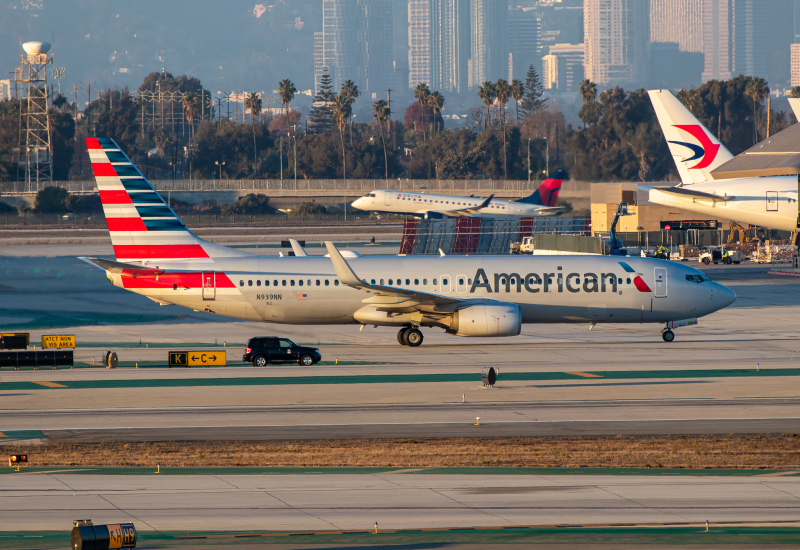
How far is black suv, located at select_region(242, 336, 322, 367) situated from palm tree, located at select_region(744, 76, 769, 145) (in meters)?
166

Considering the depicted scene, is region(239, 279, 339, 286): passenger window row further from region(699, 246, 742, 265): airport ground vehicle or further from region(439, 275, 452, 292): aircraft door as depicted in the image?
region(699, 246, 742, 265): airport ground vehicle

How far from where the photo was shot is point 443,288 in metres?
46.3

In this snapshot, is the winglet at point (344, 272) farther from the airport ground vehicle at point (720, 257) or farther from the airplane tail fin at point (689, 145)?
the airport ground vehicle at point (720, 257)

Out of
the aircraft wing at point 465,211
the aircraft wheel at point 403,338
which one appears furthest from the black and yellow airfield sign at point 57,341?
the aircraft wing at point 465,211

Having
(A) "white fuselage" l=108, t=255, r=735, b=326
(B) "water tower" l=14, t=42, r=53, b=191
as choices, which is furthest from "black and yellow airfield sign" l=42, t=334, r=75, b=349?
(B) "water tower" l=14, t=42, r=53, b=191

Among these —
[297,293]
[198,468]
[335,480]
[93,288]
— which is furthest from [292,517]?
[93,288]

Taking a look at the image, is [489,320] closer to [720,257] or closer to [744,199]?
[744,199]

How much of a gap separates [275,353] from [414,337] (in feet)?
24.6

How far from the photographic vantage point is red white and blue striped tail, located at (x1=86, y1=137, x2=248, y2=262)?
46.4m

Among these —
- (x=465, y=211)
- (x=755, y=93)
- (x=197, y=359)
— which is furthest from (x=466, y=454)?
(x=755, y=93)

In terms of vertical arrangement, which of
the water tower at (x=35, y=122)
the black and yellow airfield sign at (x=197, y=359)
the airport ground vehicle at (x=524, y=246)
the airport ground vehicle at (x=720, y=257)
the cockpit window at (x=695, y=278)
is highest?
the water tower at (x=35, y=122)

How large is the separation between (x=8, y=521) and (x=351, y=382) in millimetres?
18547

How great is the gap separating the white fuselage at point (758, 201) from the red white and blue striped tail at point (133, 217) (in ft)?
90.9

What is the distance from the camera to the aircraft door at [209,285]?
46.3 m
